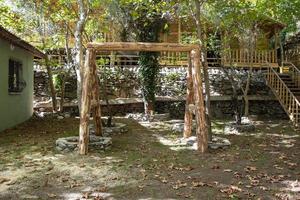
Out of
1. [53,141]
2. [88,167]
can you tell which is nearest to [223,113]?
[53,141]

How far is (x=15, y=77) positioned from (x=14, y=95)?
0.76 meters

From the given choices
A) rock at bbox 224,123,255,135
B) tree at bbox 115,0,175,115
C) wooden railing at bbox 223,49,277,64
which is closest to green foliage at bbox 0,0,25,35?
tree at bbox 115,0,175,115

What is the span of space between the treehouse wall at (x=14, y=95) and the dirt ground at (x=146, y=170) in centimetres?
93

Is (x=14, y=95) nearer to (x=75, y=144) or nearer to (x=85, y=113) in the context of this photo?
(x=75, y=144)

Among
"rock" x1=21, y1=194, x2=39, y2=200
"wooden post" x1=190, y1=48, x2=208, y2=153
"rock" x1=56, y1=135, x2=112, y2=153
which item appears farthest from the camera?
"wooden post" x1=190, y1=48, x2=208, y2=153

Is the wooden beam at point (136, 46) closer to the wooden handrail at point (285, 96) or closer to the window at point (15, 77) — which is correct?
the window at point (15, 77)

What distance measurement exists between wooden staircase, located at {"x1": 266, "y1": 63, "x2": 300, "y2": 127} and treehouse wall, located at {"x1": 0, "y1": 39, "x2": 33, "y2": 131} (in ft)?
30.4

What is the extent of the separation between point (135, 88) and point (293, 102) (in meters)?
6.68

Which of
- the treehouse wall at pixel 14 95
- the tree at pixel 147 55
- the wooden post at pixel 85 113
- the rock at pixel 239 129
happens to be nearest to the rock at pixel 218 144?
the rock at pixel 239 129

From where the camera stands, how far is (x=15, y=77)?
11.9 metres

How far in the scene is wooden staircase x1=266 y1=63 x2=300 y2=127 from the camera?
12.9 meters

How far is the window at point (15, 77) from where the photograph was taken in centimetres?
1121

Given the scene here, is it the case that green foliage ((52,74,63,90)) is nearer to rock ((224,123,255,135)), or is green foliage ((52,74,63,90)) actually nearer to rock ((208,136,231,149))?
rock ((224,123,255,135))

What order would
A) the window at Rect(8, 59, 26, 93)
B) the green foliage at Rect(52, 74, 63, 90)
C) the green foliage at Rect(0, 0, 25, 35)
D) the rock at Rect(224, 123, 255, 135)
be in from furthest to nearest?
the green foliage at Rect(52, 74, 63, 90)
the green foliage at Rect(0, 0, 25, 35)
the rock at Rect(224, 123, 255, 135)
the window at Rect(8, 59, 26, 93)
